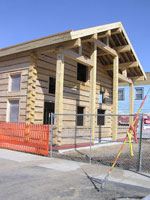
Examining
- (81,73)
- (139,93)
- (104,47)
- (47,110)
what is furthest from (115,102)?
(139,93)

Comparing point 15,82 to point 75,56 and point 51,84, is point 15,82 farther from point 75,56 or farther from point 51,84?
point 75,56

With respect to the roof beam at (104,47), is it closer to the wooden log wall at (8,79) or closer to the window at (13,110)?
→ the wooden log wall at (8,79)

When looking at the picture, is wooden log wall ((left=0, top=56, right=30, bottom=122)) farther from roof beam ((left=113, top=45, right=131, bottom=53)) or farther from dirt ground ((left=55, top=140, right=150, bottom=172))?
roof beam ((left=113, top=45, right=131, bottom=53))

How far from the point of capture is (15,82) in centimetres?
1257

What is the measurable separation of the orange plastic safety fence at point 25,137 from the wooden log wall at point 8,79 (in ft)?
2.35

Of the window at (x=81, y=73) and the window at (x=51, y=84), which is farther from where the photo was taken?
the window at (x=81, y=73)

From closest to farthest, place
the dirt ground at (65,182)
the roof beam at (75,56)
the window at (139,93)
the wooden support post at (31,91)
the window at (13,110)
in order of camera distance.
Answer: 1. the dirt ground at (65,182)
2. the roof beam at (75,56)
3. the wooden support post at (31,91)
4. the window at (13,110)
5. the window at (139,93)

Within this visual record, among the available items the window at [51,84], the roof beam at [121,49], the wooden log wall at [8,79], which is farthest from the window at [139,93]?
the wooden log wall at [8,79]

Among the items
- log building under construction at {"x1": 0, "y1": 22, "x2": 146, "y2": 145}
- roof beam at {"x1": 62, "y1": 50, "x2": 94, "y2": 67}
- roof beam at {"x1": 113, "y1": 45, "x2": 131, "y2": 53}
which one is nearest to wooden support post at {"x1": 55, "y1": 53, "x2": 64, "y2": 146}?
log building under construction at {"x1": 0, "y1": 22, "x2": 146, "y2": 145}

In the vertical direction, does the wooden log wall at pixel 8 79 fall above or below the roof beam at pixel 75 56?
below

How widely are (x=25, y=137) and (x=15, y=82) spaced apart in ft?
11.4

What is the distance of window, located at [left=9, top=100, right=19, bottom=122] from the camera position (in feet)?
39.9

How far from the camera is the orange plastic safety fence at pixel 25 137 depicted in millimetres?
9946

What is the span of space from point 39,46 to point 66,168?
6.17 m
